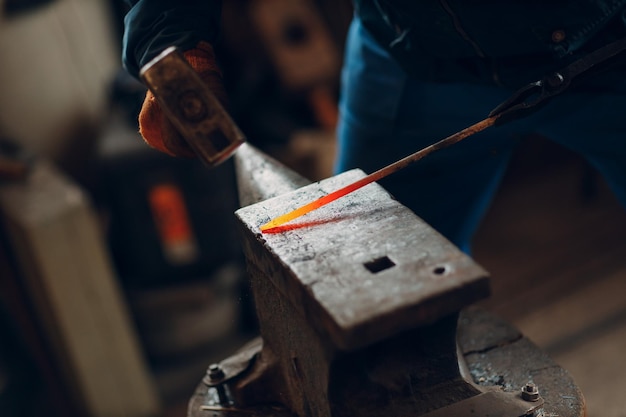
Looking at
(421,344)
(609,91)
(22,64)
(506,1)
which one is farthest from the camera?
(22,64)

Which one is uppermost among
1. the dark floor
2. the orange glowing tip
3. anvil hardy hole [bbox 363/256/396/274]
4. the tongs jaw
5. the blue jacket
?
the blue jacket

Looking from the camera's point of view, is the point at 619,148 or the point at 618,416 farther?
the point at 618,416

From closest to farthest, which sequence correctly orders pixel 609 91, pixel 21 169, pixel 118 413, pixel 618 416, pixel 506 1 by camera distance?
pixel 506 1, pixel 609 91, pixel 618 416, pixel 21 169, pixel 118 413

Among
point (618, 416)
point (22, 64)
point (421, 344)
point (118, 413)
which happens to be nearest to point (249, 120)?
point (22, 64)

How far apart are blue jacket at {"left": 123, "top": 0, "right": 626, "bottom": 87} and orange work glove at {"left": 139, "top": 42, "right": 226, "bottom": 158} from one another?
0.03m

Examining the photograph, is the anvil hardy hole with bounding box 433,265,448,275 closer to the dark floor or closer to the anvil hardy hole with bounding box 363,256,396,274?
the anvil hardy hole with bounding box 363,256,396,274

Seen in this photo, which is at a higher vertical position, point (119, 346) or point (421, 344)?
point (421, 344)

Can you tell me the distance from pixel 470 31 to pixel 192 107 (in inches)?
20.0

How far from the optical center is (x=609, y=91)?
51.0 inches

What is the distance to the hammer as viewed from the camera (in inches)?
40.6

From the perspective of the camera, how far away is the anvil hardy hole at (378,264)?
0.93 m

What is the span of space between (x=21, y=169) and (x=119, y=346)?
71 cm

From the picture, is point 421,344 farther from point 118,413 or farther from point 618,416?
point 118,413

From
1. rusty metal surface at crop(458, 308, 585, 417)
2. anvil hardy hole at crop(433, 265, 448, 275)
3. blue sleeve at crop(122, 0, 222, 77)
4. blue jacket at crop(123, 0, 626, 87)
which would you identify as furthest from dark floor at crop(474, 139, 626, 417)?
blue sleeve at crop(122, 0, 222, 77)
